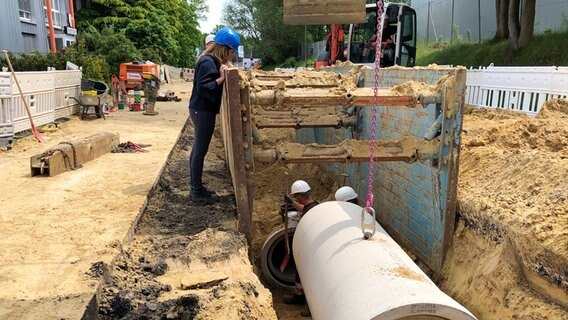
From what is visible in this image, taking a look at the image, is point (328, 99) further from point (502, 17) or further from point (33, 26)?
point (33, 26)

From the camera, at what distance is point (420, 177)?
5.23 metres

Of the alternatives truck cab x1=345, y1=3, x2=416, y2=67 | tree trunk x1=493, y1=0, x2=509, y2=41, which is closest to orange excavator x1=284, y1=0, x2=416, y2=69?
truck cab x1=345, y1=3, x2=416, y2=67

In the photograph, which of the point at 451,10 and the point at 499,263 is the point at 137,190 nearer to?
the point at 499,263

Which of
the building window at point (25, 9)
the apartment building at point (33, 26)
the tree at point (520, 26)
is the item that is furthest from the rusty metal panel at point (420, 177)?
the building window at point (25, 9)

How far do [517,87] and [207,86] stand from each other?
5642 millimetres

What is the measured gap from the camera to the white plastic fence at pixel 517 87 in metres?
Answer: 7.31

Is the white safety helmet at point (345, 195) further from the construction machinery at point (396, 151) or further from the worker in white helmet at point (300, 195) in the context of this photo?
the construction machinery at point (396, 151)

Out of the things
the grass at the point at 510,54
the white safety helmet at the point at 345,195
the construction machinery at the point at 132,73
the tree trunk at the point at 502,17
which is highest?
the tree trunk at the point at 502,17

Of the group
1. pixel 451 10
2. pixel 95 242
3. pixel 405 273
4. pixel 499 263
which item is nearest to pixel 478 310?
pixel 499 263

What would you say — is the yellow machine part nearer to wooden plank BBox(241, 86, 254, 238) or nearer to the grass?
wooden plank BBox(241, 86, 254, 238)

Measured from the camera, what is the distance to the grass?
14617mm

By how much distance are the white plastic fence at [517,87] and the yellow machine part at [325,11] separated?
2670 millimetres

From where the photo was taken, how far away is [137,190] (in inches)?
232

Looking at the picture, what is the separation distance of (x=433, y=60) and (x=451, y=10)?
22.2ft
